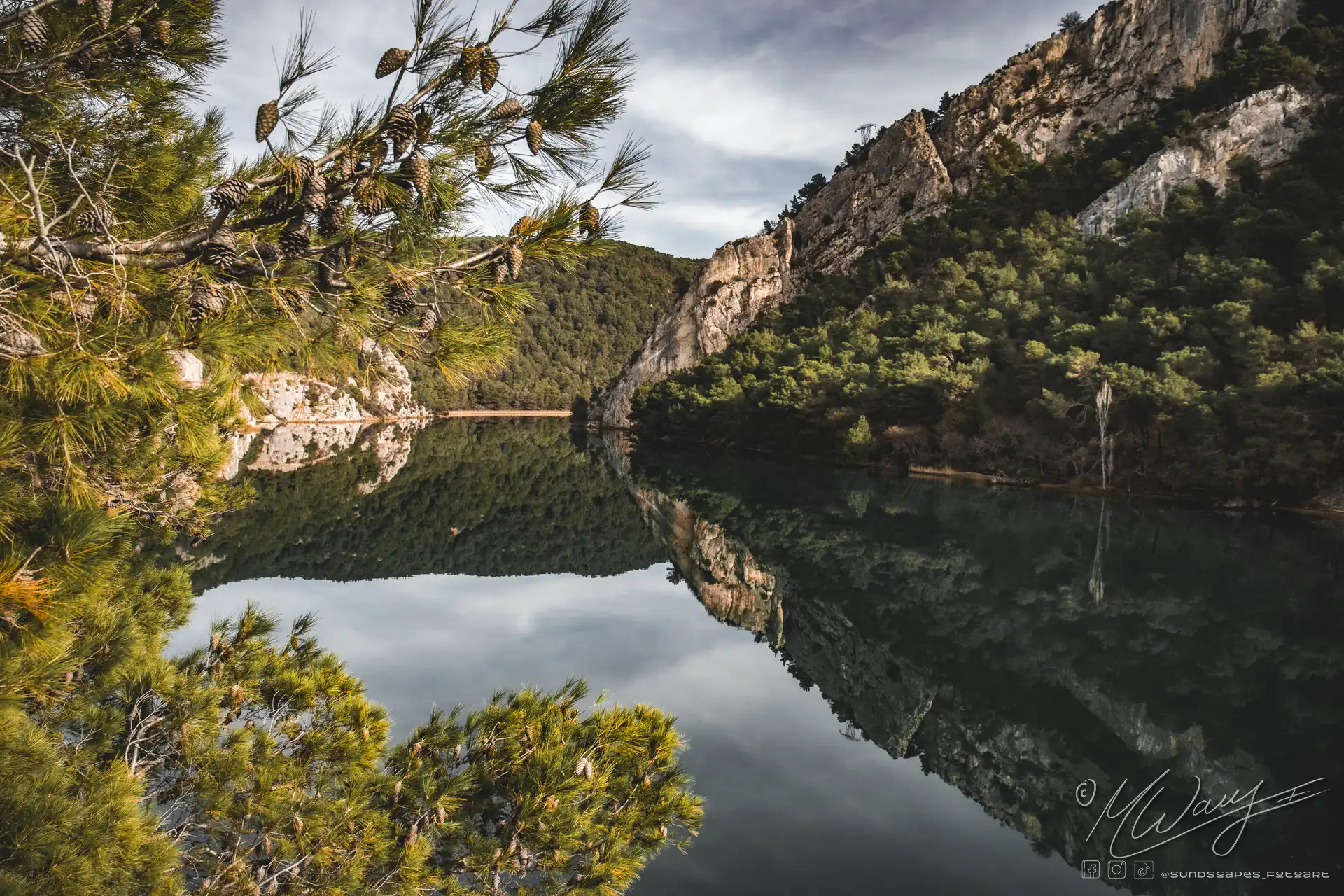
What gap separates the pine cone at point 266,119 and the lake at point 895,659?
→ 3.82 m

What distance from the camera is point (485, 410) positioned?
348ft

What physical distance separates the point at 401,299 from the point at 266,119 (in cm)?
68

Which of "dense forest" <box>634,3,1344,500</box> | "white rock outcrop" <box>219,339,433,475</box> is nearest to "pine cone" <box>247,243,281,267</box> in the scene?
"white rock outcrop" <box>219,339,433,475</box>

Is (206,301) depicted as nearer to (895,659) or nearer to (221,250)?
(221,250)

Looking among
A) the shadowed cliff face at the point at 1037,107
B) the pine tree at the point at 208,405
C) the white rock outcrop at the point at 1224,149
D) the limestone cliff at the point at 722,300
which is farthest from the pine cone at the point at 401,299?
the limestone cliff at the point at 722,300

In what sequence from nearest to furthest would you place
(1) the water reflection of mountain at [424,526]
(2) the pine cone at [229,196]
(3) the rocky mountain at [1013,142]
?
(2) the pine cone at [229,196]
(1) the water reflection of mountain at [424,526]
(3) the rocky mountain at [1013,142]

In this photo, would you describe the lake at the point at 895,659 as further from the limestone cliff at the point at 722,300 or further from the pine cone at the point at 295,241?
the limestone cliff at the point at 722,300

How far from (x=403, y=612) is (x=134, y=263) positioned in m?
7.18

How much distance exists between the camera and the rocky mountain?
33969mm

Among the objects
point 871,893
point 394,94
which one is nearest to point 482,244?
point 394,94

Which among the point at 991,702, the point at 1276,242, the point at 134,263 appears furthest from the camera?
the point at 1276,242

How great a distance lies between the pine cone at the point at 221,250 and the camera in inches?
82.4

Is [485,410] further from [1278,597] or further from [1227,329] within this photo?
[1278,597]

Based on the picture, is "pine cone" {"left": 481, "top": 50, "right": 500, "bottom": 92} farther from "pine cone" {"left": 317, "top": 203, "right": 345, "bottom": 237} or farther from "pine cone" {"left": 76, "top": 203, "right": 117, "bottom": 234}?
"pine cone" {"left": 76, "top": 203, "right": 117, "bottom": 234}
